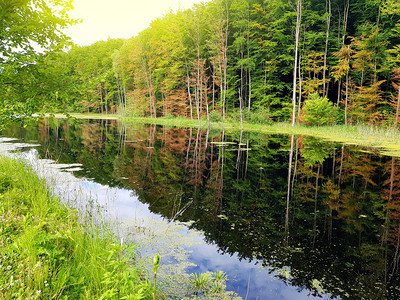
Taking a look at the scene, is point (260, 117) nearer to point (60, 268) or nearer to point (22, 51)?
point (22, 51)

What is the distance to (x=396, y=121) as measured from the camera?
781 inches

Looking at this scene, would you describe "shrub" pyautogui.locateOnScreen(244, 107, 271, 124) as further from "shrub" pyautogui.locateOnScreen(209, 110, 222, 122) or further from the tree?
the tree

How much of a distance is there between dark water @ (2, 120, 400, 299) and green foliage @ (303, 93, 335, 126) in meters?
12.2

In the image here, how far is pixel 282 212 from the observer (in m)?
5.80

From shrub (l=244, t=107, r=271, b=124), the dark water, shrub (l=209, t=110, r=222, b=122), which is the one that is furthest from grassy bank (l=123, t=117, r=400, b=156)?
the dark water

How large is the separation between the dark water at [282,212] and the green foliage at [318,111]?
12197mm

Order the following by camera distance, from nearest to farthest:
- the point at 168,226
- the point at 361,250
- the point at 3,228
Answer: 1. the point at 3,228
2. the point at 361,250
3. the point at 168,226


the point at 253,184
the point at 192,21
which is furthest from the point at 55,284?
the point at 192,21

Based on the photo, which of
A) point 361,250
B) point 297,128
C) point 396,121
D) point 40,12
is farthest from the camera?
point 297,128

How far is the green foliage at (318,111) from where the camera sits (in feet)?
76.8

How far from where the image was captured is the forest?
24.4 metres

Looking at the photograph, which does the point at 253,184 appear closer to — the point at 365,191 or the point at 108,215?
the point at 365,191

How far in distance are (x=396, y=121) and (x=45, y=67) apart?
24.3 meters

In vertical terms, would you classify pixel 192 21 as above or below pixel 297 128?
Result: above
